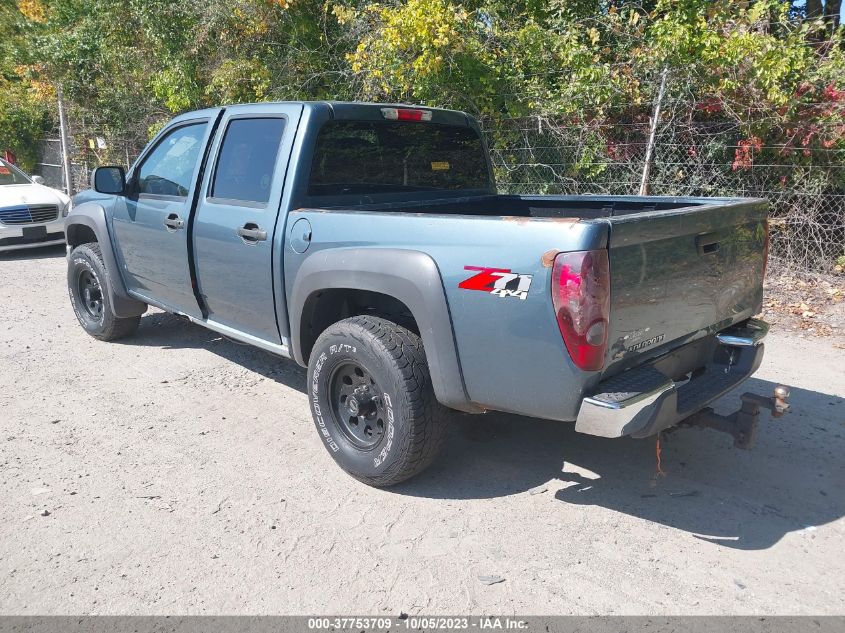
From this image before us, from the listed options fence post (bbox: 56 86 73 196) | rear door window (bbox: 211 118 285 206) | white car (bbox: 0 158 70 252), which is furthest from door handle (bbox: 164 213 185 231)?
fence post (bbox: 56 86 73 196)

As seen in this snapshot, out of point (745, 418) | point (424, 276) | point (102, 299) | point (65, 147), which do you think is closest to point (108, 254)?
point (102, 299)

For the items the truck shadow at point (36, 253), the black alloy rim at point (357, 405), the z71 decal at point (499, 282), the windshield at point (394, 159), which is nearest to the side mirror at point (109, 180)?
the windshield at point (394, 159)

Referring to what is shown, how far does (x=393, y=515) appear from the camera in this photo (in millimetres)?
3357

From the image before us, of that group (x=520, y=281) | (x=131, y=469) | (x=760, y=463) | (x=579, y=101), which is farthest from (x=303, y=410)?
(x=579, y=101)

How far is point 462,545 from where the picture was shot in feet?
10.2

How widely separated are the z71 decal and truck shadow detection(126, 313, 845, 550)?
3.89 feet

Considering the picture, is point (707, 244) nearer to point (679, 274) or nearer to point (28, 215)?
point (679, 274)

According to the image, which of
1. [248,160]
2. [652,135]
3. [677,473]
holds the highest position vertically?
[652,135]

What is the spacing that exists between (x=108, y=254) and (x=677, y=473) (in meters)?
4.60

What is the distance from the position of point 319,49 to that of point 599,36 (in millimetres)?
4561

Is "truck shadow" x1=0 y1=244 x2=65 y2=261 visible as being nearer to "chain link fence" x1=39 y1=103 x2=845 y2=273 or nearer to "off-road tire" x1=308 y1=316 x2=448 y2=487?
"chain link fence" x1=39 y1=103 x2=845 y2=273

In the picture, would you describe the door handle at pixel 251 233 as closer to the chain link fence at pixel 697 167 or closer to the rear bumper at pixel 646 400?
the rear bumper at pixel 646 400

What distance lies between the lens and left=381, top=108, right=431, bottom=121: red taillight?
4.22 meters

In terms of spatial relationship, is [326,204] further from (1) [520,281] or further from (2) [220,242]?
(1) [520,281]
